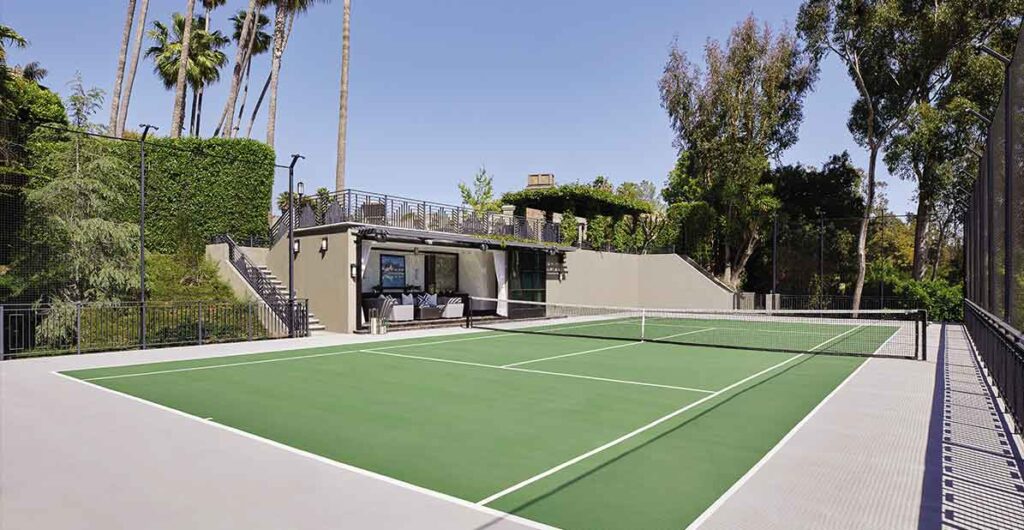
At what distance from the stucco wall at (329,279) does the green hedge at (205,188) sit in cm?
398

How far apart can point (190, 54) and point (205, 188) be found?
1712 centimetres

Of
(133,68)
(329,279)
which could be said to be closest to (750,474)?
(329,279)

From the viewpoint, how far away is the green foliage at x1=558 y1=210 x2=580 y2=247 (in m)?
29.1

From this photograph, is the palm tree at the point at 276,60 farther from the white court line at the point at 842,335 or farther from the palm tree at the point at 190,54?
the white court line at the point at 842,335

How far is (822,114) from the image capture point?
31.5m

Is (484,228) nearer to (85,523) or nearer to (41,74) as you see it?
(85,523)

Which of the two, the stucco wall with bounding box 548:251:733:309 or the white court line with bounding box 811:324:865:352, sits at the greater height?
the stucco wall with bounding box 548:251:733:309

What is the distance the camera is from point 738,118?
2991cm

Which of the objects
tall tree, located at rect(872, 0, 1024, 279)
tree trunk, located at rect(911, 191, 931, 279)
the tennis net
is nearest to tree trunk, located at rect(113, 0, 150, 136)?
the tennis net

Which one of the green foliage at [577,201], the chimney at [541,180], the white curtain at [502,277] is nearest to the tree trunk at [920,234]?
the green foliage at [577,201]

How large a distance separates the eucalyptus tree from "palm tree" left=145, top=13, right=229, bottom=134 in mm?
26427

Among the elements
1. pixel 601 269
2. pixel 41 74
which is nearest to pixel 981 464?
pixel 601 269

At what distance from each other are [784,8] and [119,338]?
31.1 m

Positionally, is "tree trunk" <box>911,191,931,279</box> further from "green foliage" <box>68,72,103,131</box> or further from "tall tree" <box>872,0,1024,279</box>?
"green foliage" <box>68,72,103,131</box>
